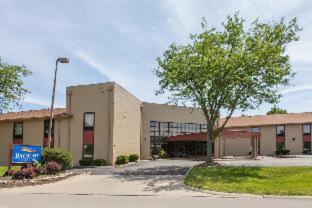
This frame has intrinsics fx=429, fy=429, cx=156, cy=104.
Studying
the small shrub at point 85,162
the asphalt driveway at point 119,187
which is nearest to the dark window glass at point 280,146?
the small shrub at point 85,162

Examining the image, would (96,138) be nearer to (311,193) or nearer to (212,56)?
(212,56)

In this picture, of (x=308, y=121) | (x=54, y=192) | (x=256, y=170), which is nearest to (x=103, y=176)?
(x=54, y=192)

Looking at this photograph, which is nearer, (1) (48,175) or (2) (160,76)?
(1) (48,175)

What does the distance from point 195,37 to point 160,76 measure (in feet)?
13.7

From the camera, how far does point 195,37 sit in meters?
33.6

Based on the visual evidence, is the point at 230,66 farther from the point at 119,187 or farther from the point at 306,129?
the point at 306,129

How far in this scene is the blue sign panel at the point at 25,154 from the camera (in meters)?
25.0

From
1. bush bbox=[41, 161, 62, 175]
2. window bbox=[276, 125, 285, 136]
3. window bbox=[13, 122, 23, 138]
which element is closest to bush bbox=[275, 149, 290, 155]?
window bbox=[276, 125, 285, 136]

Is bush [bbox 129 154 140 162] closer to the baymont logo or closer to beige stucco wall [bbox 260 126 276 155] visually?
the baymont logo

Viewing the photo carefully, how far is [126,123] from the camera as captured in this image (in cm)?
4250

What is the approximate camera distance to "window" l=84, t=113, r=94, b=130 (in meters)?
39.8

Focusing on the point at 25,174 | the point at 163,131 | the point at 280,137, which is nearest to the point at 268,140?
the point at 280,137

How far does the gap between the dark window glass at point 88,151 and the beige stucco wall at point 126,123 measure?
230 centimetres

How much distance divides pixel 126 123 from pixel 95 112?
4007mm
